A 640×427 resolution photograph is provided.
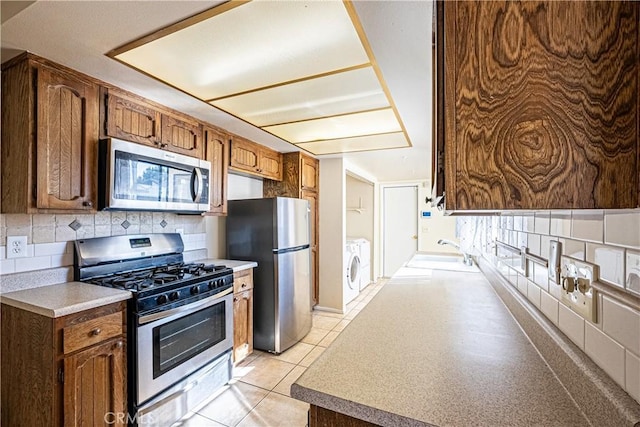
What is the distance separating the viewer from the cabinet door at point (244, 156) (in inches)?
106

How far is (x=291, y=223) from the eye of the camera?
286cm

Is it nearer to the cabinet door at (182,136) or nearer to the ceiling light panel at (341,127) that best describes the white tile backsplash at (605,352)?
the ceiling light panel at (341,127)

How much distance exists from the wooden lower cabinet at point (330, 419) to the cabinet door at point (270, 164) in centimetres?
261

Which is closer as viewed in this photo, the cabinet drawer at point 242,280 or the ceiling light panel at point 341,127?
the ceiling light panel at point 341,127

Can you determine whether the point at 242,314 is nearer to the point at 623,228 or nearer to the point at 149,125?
the point at 149,125

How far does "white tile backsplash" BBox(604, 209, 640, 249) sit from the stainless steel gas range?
191 cm

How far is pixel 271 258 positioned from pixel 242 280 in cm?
34

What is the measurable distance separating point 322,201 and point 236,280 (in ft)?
5.84

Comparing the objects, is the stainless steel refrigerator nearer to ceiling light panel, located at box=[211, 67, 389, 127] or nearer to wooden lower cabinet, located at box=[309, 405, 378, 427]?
ceiling light panel, located at box=[211, 67, 389, 127]

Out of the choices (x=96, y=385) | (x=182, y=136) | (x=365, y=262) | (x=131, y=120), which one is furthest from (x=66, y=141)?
(x=365, y=262)

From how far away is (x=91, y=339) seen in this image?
4.59 ft

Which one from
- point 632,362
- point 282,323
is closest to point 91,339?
point 282,323

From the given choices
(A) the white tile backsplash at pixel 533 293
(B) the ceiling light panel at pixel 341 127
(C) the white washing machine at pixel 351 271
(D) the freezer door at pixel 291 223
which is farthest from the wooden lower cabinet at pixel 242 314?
(A) the white tile backsplash at pixel 533 293

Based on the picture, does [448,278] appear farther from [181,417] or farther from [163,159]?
[163,159]
